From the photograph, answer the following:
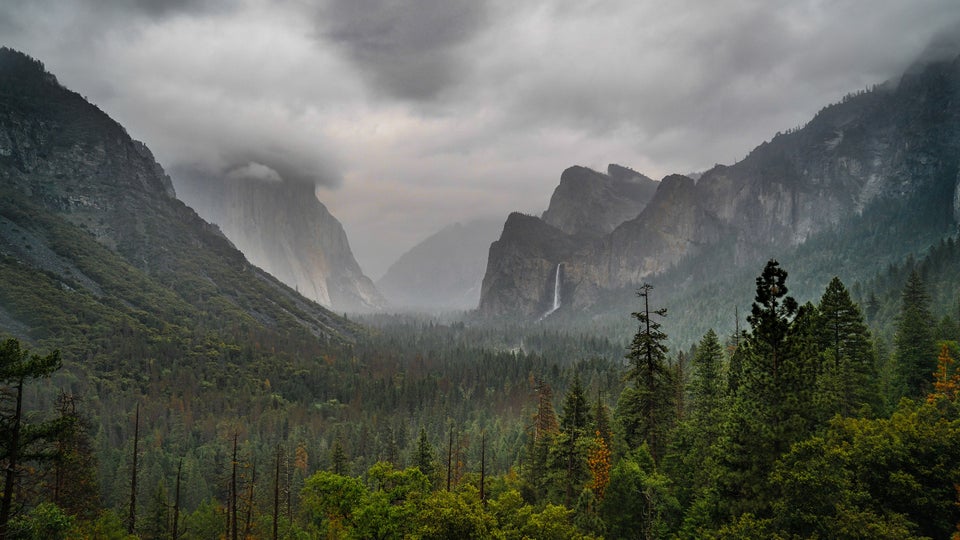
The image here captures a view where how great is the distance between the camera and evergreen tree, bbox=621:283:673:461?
35938mm

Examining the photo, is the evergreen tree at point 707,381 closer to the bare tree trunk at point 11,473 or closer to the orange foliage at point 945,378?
the orange foliage at point 945,378

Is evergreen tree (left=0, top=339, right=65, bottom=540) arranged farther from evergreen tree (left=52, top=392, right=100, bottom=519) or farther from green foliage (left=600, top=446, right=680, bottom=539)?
green foliage (left=600, top=446, right=680, bottom=539)

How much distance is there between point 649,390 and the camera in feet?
120

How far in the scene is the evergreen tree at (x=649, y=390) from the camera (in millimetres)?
35938

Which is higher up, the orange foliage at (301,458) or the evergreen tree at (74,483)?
the evergreen tree at (74,483)

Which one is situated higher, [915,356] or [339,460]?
[915,356]

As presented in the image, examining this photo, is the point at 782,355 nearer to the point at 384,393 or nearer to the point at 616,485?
the point at 616,485

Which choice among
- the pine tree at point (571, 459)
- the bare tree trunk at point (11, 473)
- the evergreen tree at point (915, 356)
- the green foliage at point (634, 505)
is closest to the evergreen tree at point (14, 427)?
the bare tree trunk at point (11, 473)

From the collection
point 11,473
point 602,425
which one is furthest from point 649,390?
point 11,473

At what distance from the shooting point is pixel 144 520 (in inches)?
2034

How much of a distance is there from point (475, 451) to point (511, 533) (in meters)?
74.2

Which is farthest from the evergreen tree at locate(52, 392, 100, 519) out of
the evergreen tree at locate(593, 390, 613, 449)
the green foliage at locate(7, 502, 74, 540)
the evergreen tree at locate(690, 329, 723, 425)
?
the evergreen tree at locate(690, 329, 723, 425)

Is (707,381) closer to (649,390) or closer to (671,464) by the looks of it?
(671,464)

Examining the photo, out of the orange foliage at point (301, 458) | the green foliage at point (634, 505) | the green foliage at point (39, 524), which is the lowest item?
the orange foliage at point (301, 458)
